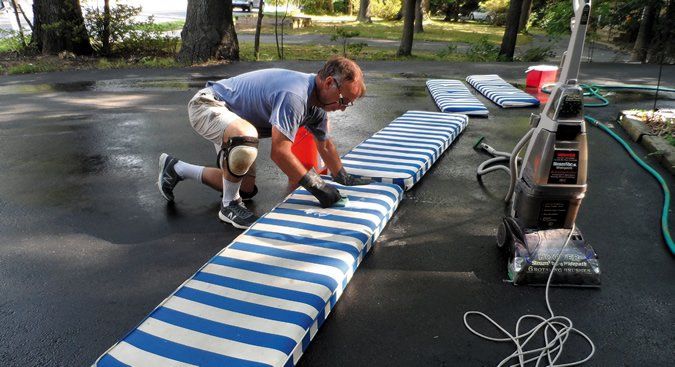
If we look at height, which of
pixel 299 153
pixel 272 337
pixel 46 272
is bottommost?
pixel 46 272

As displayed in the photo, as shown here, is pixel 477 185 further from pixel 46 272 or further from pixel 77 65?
pixel 77 65

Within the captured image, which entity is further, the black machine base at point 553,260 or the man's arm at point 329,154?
the man's arm at point 329,154

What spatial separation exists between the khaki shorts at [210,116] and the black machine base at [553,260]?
200 cm

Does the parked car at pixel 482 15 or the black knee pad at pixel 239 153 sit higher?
the parked car at pixel 482 15

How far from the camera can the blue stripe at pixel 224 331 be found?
74.3 inches

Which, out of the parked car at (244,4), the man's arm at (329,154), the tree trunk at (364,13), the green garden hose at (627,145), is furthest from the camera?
the parked car at (244,4)

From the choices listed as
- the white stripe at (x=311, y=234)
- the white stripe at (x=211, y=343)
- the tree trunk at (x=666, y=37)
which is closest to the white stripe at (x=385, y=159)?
the white stripe at (x=311, y=234)

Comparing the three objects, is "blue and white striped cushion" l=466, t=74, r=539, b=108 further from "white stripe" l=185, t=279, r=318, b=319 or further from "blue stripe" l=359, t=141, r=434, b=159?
"white stripe" l=185, t=279, r=318, b=319

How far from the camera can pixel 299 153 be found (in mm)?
3963

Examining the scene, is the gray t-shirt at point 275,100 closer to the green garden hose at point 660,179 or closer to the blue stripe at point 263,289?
the blue stripe at point 263,289

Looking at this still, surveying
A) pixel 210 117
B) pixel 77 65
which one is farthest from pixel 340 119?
pixel 77 65

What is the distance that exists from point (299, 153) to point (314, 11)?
2871 cm

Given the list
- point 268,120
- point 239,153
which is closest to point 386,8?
point 268,120

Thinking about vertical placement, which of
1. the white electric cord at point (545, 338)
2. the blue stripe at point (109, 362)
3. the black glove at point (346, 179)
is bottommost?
the white electric cord at point (545, 338)
